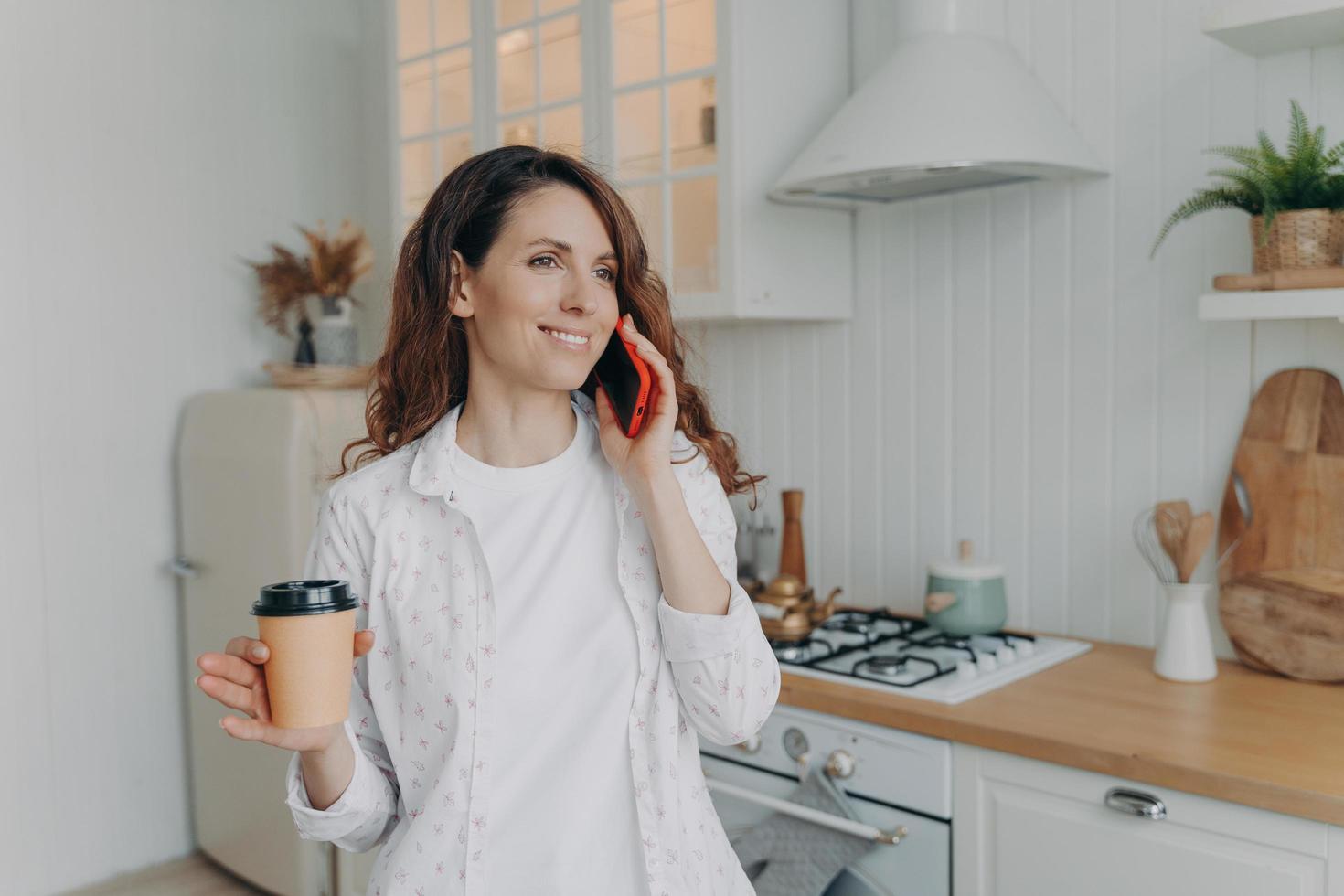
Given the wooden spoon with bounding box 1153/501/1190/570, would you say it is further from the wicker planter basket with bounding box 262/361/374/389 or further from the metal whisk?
the wicker planter basket with bounding box 262/361/374/389

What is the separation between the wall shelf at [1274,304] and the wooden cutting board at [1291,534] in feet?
0.69

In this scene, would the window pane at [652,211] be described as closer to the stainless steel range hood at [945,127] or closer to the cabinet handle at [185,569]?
the stainless steel range hood at [945,127]

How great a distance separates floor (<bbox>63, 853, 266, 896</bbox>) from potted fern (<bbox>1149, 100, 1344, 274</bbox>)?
2667 mm

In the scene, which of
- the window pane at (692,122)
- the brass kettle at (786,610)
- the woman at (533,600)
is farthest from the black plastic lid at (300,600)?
the window pane at (692,122)

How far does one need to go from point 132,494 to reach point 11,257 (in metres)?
0.65

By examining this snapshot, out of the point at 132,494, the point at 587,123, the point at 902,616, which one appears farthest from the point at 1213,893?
the point at 132,494

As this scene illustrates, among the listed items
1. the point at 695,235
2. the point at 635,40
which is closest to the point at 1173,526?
the point at 695,235

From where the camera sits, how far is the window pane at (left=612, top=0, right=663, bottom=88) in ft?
7.66

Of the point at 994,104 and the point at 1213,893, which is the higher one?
the point at 994,104

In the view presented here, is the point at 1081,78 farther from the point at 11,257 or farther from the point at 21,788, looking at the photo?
the point at 21,788

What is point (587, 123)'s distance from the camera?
2461 millimetres

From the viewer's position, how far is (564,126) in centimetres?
251

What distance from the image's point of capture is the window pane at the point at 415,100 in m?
2.81

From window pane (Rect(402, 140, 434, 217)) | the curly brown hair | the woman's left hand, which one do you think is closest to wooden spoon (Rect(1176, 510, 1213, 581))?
the curly brown hair
